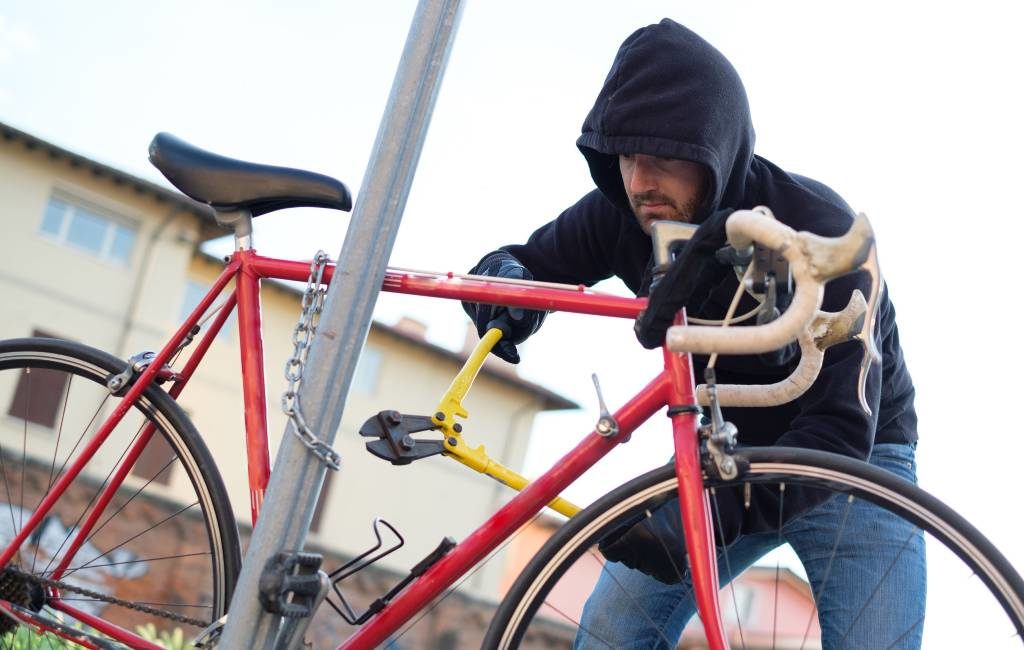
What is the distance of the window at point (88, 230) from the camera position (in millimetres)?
23438

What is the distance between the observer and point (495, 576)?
95.7 feet

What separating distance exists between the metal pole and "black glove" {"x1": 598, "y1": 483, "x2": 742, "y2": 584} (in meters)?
0.52

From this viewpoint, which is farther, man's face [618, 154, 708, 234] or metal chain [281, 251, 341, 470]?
man's face [618, 154, 708, 234]

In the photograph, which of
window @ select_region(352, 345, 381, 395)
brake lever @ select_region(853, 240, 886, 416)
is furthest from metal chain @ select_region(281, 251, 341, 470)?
window @ select_region(352, 345, 381, 395)

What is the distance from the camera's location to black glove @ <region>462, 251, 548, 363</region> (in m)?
2.36

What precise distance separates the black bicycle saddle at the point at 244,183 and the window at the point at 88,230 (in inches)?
887

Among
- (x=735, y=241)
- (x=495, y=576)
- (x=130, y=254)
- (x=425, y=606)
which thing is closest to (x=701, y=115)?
(x=735, y=241)

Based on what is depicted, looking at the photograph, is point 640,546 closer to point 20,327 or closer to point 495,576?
point 20,327

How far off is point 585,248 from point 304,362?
885mm

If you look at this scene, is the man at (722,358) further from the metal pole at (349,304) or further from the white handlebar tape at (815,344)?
the metal pole at (349,304)

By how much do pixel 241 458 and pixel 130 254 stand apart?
5281mm

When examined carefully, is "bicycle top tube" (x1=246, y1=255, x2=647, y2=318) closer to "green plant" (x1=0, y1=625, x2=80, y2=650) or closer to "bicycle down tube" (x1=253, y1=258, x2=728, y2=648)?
"bicycle down tube" (x1=253, y1=258, x2=728, y2=648)

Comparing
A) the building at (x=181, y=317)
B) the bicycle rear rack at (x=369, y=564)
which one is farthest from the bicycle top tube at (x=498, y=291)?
the building at (x=181, y=317)

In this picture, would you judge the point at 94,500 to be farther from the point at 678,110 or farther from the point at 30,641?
the point at 678,110
